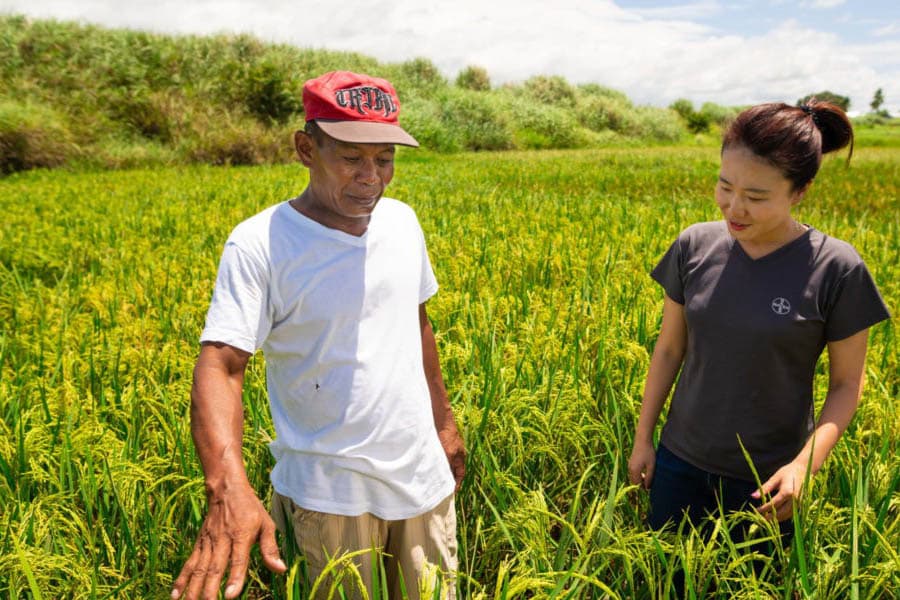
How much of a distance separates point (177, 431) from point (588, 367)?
146 centimetres

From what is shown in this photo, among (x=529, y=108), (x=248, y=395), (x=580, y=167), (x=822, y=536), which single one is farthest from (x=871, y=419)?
(x=529, y=108)

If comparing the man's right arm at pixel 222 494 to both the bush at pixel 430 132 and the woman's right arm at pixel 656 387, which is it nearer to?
the woman's right arm at pixel 656 387

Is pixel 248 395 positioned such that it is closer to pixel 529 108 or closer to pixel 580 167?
pixel 580 167

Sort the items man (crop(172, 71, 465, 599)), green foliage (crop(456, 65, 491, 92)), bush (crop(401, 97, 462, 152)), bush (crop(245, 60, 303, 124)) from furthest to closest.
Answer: green foliage (crop(456, 65, 491, 92)) < bush (crop(401, 97, 462, 152)) < bush (crop(245, 60, 303, 124)) < man (crop(172, 71, 465, 599))

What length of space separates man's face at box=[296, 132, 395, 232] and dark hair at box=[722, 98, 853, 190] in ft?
2.43

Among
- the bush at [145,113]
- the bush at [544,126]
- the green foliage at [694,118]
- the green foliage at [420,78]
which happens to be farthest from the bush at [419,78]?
the green foliage at [694,118]

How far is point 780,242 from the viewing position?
4.75ft

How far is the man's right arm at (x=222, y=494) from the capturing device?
3.16 feet

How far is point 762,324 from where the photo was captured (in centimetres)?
142

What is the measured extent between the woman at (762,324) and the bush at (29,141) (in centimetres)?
1222

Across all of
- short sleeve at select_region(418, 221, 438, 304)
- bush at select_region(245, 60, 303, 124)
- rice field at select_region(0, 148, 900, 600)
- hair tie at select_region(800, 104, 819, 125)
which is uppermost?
bush at select_region(245, 60, 303, 124)

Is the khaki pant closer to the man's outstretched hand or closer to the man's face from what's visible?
the man's outstretched hand

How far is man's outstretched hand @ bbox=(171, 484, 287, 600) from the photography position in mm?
949

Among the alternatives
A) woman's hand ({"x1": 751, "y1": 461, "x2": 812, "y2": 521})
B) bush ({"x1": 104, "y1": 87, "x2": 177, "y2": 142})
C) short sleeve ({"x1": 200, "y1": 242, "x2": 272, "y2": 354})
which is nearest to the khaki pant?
short sleeve ({"x1": 200, "y1": 242, "x2": 272, "y2": 354})
